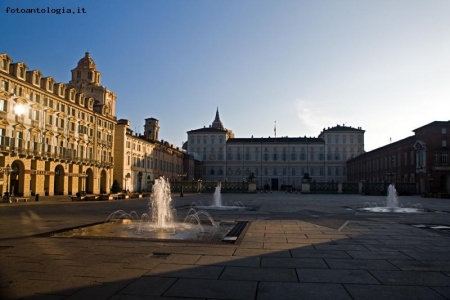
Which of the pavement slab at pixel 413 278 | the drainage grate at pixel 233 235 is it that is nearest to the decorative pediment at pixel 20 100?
the drainage grate at pixel 233 235

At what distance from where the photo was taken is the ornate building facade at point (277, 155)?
110562mm

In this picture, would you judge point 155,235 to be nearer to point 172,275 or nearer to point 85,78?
point 172,275

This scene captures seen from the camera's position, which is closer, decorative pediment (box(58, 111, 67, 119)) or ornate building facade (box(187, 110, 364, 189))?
decorative pediment (box(58, 111, 67, 119))

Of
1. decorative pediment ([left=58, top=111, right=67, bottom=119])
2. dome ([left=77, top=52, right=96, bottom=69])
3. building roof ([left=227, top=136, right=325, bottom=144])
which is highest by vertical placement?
dome ([left=77, top=52, right=96, bottom=69])

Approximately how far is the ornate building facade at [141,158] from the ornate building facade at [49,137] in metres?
2.65

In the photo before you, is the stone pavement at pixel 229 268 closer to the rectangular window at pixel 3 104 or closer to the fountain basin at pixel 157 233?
the fountain basin at pixel 157 233

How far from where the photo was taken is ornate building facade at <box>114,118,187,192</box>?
69.4 metres

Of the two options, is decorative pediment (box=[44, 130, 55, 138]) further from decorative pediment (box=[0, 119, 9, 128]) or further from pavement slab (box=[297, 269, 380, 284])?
pavement slab (box=[297, 269, 380, 284])

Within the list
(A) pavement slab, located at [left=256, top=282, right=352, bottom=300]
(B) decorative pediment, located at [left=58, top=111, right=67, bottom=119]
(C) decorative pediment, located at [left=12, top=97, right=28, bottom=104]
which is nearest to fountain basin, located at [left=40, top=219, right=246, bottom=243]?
(A) pavement slab, located at [left=256, top=282, right=352, bottom=300]

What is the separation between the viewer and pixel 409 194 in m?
60.5

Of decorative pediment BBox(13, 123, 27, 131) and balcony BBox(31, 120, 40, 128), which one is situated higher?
balcony BBox(31, 120, 40, 128)

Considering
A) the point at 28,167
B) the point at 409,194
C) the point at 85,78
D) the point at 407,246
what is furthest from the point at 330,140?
the point at 407,246

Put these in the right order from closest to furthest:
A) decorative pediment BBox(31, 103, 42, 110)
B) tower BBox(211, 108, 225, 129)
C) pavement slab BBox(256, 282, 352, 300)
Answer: pavement slab BBox(256, 282, 352, 300) → decorative pediment BBox(31, 103, 42, 110) → tower BBox(211, 108, 225, 129)

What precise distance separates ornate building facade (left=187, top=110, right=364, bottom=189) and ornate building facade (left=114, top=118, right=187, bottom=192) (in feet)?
55.4
